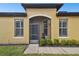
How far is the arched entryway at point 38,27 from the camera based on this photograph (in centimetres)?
2042

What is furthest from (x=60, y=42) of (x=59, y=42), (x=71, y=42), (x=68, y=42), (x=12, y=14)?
(x=12, y=14)

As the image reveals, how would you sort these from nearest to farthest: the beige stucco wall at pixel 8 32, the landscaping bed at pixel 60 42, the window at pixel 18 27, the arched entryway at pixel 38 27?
1. the landscaping bed at pixel 60 42
2. the beige stucco wall at pixel 8 32
3. the window at pixel 18 27
4. the arched entryway at pixel 38 27

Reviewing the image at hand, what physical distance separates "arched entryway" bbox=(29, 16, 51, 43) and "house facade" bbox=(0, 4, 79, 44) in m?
0.17

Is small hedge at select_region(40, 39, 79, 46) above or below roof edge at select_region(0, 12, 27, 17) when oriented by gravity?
below

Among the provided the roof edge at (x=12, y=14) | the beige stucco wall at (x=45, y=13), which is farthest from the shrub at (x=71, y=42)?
the roof edge at (x=12, y=14)

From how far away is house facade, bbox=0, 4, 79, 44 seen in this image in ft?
64.8

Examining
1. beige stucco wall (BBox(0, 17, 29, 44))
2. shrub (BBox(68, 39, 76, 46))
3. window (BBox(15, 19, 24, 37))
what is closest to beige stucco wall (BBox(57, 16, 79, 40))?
shrub (BBox(68, 39, 76, 46))

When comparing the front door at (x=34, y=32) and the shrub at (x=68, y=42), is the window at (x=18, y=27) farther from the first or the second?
the shrub at (x=68, y=42)

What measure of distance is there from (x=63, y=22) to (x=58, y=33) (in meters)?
0.93

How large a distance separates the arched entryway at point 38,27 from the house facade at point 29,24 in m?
0.17

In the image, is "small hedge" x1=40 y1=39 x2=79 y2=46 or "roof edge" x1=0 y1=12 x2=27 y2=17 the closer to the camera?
"small hedge" x1=40 y1=39 x2=79 y2=46

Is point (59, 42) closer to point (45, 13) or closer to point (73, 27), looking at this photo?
point (73, 27)

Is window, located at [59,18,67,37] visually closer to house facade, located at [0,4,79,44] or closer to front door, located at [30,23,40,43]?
house facade, located at [0,4,79,44]

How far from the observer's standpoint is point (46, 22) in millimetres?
20500
